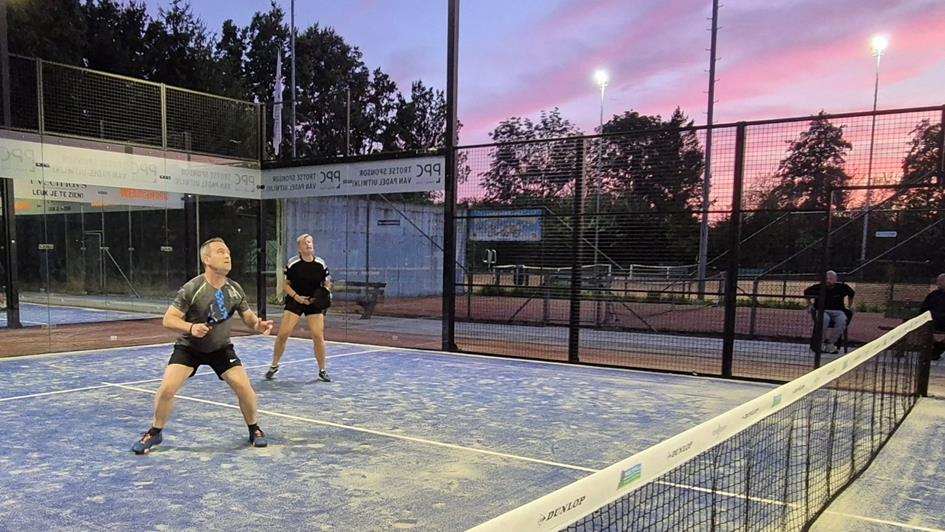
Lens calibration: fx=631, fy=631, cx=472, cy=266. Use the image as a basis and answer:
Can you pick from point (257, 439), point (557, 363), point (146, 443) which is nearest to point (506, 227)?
point (557, 363)

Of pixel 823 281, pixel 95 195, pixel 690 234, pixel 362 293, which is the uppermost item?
pixel 95 195

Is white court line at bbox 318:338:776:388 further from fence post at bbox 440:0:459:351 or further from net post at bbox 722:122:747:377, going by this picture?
fence post at bbox 440:0:459:351

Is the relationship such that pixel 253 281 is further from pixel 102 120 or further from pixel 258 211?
pixel 102 120

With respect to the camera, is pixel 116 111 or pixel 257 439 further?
pixel 116 111

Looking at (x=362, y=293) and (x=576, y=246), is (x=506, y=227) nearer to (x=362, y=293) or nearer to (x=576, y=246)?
(x=576, y=246)

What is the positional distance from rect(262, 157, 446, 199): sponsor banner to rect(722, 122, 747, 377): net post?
4395 millimetres

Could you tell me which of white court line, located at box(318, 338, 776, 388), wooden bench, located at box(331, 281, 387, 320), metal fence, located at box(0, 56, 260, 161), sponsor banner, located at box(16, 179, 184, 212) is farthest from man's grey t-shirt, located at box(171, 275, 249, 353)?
wooden bench, located at box(331, 281, 387, 320)

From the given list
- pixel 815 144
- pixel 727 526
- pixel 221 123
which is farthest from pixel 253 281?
pixel 727 526

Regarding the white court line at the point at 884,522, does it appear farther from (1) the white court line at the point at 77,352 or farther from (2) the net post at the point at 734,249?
(1) the white court line at the point at 77,352

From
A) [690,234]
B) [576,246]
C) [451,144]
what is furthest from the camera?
[690,234]

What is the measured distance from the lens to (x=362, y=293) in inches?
584

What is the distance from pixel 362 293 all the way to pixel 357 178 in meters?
4.10

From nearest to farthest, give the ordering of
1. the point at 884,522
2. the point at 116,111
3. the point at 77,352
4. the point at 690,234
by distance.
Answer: the point at 884,522
the point at 77,352
the point at 116,111
the point at 690,234

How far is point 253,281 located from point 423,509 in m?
13.2
